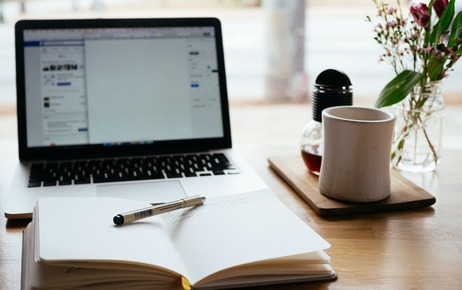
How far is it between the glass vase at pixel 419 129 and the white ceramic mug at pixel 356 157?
0.16 metres

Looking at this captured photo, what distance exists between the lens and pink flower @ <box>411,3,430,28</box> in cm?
105

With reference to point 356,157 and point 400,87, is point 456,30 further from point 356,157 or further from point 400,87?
point 356,157

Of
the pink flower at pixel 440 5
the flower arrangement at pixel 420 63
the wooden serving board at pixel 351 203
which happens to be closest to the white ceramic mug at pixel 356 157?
the wooden serving board at pixel 351 203

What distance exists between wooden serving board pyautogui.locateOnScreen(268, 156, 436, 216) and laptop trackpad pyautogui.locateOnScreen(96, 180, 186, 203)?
Answer: 0.21m

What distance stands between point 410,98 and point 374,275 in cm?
46

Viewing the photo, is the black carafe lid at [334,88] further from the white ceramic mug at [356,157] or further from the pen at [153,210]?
the pen at [153,210]

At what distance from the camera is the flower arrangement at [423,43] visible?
41.5 inches

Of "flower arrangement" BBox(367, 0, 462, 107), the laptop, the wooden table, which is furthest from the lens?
the laptop

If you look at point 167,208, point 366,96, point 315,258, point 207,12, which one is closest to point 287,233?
point 315,258

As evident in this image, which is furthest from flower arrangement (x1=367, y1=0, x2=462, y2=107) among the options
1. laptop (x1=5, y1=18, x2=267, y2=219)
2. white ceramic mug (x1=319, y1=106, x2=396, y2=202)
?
laptop (x1=5, y1=18, x2=267, y2=219)

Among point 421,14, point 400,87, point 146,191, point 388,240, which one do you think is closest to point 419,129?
point 400,87

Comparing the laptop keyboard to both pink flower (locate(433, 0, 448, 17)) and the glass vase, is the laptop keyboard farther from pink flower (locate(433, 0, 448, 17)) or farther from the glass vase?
pink flower (locate(433, 0, 448, 17))

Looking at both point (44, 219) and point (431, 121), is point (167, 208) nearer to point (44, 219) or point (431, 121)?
point (44, 219)

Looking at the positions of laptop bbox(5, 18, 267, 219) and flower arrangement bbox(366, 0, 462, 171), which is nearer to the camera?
flower arrangement bbox(366, 0, 462, 171)
